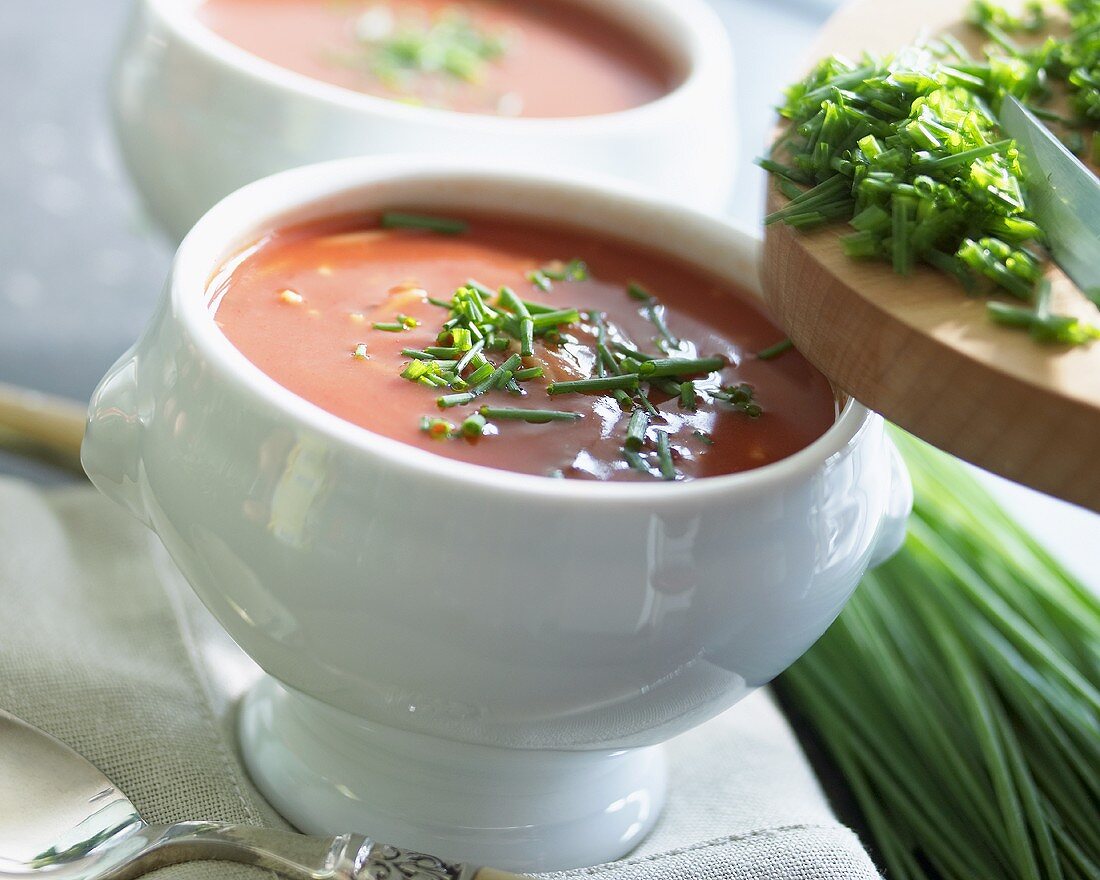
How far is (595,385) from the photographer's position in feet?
3.28

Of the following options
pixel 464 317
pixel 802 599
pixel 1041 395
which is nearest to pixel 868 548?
pixel 802 599

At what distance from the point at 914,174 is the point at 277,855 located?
656 mm

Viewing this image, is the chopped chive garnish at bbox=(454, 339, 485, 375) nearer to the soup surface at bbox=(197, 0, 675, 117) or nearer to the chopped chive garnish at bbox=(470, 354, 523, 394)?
the chopped chive garnish at bbox=(470, 354, 523, 394)

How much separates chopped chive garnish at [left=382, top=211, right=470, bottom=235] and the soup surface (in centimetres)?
40

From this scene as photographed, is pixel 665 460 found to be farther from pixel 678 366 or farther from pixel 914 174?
pixel 914 174

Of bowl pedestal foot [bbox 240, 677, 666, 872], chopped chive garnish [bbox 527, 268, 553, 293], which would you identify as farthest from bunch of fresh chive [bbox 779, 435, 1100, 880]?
chopped chive garnish [bbox 527, 268, 553, 293]

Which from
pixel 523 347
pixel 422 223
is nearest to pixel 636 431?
pixel 523 347

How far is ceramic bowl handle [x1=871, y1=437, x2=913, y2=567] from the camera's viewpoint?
107 centimetres

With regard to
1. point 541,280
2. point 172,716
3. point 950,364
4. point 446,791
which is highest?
point 950,364

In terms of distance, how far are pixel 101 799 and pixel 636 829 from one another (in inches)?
17.1

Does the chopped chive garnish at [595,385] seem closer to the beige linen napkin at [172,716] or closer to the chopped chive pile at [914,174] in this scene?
the chopped chive pile at [914,174]

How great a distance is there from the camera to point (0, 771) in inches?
40.9

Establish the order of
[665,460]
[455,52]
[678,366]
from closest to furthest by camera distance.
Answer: [665,460] → [678,366] → [455,52]

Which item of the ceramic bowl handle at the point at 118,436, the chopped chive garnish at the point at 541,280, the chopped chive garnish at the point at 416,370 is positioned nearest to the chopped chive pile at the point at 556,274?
the chopped chive garnish at the point at 541,280
